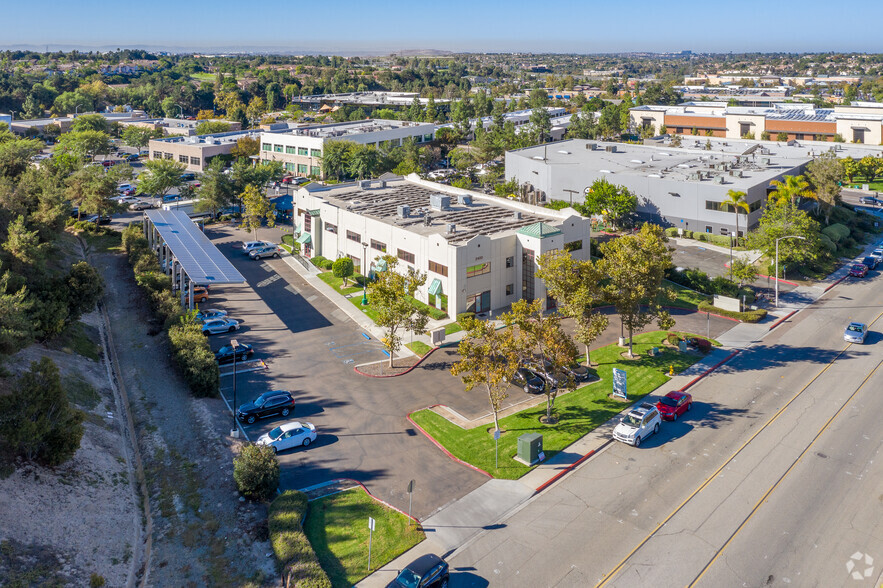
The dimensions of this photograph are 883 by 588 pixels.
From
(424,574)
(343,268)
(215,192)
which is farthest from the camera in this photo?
(215,192)

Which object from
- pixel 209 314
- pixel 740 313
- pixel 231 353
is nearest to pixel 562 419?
pixel 231 353

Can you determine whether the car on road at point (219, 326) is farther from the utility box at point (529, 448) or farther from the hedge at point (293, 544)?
the utility box at point (529, 448)

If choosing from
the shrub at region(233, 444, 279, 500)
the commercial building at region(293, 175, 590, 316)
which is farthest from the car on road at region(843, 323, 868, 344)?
the shrub at region(233, 444, 279, 500)

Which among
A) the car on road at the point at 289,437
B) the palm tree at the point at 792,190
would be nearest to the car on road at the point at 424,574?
the car on road at the point at 289,437

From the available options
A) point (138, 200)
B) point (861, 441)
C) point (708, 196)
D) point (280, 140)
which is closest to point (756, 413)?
point (861, 441)

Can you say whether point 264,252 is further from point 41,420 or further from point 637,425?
point 637,425

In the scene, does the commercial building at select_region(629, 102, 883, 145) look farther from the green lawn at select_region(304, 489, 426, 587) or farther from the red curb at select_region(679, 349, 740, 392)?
the green lawn at select_region(304, 489, 426, 587)
